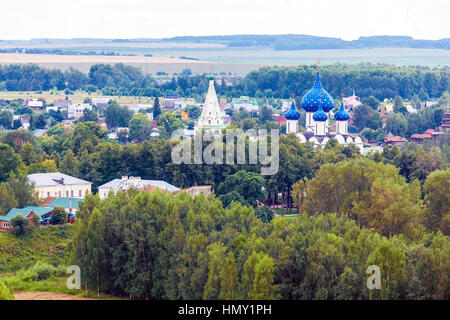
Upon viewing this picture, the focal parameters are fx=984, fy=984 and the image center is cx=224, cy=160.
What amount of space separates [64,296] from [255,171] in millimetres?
17966

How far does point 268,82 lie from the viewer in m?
120

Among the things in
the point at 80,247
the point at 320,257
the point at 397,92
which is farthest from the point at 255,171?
the point at 397,92

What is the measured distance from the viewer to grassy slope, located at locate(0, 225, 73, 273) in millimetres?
34688

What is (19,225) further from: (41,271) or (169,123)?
(169,123)

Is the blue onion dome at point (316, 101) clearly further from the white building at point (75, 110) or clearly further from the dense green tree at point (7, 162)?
the white building at point (75, 110)

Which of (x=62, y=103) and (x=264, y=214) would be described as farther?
(x=62, y=103)

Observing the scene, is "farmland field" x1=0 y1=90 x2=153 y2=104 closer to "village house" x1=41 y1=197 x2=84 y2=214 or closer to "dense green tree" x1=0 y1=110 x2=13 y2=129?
"dense green tree" x1=0 y1=110 x2=13 y2=129

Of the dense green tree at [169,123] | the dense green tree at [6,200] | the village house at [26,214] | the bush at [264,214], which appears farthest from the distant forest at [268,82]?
the dense green tree at [6,200]

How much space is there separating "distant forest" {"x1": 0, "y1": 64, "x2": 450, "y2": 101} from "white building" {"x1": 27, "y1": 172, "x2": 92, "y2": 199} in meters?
66.1

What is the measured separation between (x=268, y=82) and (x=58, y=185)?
78.4 m

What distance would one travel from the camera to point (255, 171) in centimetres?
4612

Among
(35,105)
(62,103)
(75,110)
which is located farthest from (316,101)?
(62,103)

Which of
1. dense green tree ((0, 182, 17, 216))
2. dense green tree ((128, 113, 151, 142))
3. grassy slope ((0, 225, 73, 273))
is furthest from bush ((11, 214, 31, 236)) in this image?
dense green tree ((128, 113, 151, 142))
